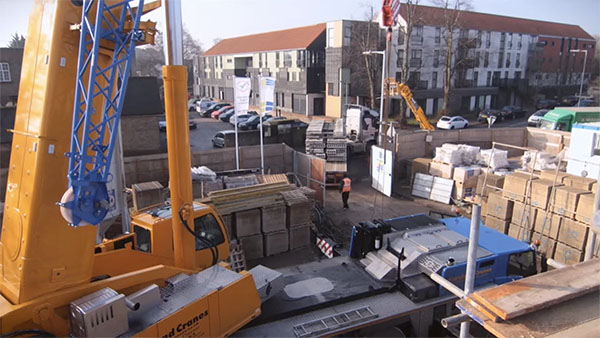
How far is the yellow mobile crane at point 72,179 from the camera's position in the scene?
16.1 feet

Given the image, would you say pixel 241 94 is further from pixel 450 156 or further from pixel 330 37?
pixel 330 37

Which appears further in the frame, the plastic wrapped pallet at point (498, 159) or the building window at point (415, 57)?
the building window at point (415, 57)

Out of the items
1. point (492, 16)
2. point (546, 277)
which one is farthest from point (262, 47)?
point (546, 277)

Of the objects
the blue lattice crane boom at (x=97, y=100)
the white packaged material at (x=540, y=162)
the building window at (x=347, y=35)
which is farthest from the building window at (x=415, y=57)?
the blue lattice crane boom at (x=97, y=100)

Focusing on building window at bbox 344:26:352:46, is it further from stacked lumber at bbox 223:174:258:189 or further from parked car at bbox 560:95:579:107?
parked car at bbox 560:95:579:107

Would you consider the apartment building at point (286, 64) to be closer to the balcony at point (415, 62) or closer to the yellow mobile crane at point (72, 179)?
the balcony at point (415, 62)

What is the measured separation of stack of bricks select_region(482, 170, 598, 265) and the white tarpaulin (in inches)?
198

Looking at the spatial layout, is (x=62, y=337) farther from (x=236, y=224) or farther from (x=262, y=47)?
(x=262, y=47)

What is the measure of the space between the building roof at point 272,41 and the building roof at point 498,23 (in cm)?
1101

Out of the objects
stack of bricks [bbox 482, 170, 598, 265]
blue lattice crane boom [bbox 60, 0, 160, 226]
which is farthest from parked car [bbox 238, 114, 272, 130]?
blue lattice crane boom [bbox 60, 0, 160, 226]

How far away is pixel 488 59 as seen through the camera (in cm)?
4994

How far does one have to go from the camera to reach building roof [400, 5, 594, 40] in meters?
42.9

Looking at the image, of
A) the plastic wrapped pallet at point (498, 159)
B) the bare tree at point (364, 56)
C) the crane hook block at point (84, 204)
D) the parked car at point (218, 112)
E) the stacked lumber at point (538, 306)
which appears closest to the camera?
the stacked lumber at point (538, 306)

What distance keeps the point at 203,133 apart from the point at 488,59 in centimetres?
3620
